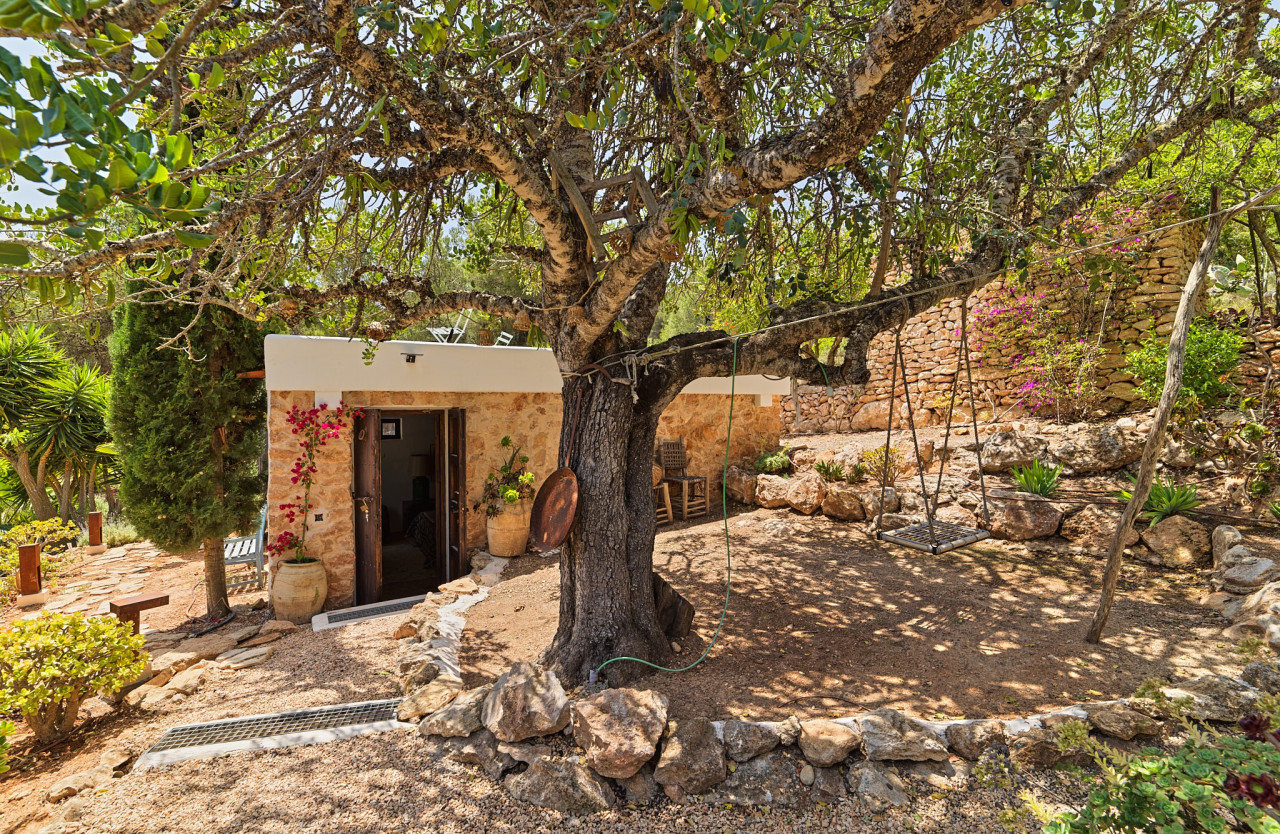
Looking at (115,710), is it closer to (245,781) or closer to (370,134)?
(245,781)

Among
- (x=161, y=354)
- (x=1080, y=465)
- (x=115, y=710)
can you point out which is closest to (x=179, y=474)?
(x=161, y=354)

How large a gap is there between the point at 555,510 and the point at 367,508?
337 centimetres

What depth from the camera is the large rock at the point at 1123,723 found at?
2793 mm

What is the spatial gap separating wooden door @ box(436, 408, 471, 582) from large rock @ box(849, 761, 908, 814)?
5.07m

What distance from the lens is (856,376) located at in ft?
12.2

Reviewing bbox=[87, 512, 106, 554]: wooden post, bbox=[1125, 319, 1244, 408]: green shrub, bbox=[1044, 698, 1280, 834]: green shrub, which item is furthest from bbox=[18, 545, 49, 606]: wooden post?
bbox=[1125, 319, 1244, 408]: green shrub

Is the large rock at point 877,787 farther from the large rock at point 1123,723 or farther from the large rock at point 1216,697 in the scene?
the large rock at point 1216,697

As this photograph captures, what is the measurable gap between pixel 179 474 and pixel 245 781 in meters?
4.09

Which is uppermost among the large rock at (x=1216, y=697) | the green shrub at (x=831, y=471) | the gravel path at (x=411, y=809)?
the green shrub at (x=831, y=471)

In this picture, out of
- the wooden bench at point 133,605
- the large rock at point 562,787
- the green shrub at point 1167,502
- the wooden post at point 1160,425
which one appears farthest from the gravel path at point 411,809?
the green shrub at point 1167,502

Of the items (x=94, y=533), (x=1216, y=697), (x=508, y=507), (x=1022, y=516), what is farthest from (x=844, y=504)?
(x=94, y=533)

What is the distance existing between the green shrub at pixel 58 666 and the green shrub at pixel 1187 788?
190 inches

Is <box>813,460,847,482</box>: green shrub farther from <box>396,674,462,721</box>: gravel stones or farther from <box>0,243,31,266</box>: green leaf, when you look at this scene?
<box>0,243,31,266</box>: green leaf

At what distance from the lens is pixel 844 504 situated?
24.2ft
